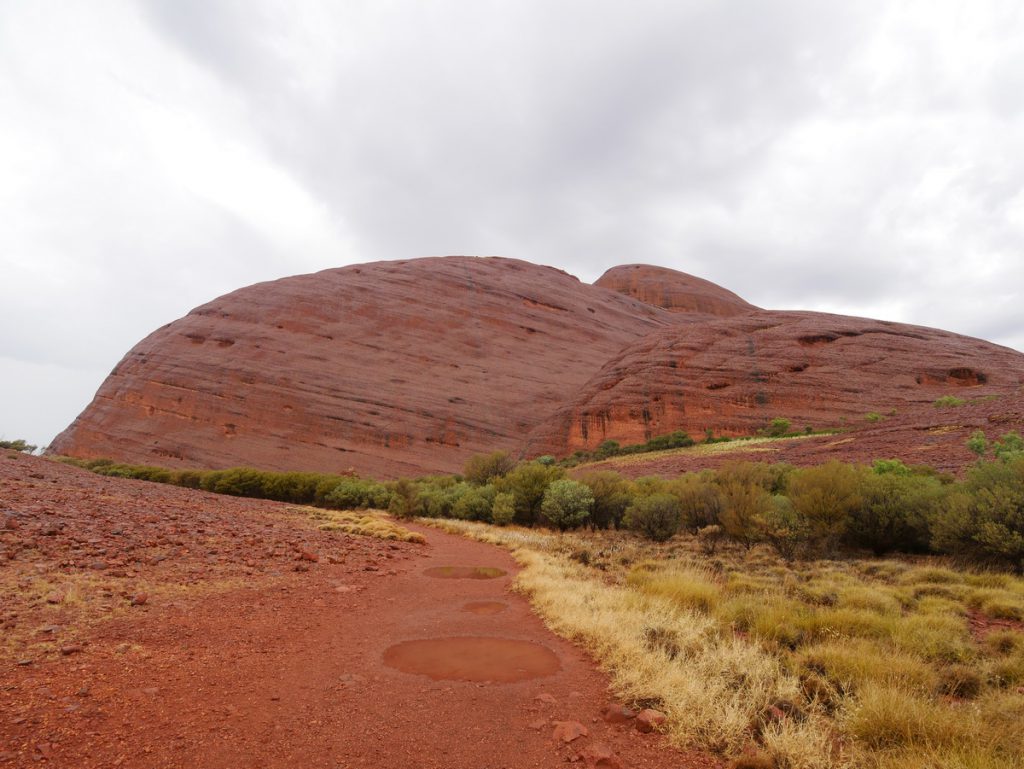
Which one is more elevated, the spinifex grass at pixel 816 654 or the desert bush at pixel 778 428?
the desert bush at pixel 778 428

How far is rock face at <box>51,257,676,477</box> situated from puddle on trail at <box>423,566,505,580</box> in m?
29.0

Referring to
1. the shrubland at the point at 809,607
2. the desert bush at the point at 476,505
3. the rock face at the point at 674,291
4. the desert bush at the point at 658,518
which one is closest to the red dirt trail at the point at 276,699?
the shrubland at the point at 809,607

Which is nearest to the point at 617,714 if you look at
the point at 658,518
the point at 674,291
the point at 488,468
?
the point at 658,518

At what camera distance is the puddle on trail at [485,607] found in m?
7.11

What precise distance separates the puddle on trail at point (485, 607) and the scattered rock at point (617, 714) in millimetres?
3163

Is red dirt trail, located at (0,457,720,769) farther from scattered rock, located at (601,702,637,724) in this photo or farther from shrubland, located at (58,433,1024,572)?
shrubland, located at (58,433,1024,572)

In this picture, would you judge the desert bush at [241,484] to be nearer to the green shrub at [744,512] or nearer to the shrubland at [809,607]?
the shrubland at [809,607]

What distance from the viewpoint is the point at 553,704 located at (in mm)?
4234

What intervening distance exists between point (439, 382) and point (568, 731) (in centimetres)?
4368

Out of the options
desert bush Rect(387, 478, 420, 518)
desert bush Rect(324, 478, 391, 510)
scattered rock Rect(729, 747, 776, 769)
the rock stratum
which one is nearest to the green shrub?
scattered rock Rect(729, 747, 776, 769)

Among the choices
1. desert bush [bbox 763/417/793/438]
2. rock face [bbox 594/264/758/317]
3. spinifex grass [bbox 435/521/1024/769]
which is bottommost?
spinifex grass [bbox 435/521/1024/769]

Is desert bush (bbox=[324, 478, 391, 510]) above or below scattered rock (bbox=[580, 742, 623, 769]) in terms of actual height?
above

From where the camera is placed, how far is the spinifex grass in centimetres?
351

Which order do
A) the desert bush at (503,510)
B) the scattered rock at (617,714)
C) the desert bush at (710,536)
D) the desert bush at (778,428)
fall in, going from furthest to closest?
the desert bush at (778,428), the desert bush at (503,510), the desert bush at (710,536), the scattered rock at (617,714)
